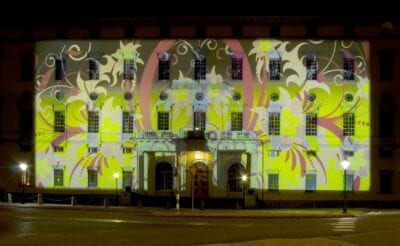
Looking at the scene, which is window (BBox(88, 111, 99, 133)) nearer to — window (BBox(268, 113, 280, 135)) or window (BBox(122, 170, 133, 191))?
window (BBox(122, 170, 133, 191))

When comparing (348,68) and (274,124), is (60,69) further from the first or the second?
(348,68)

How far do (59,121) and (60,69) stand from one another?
448cm

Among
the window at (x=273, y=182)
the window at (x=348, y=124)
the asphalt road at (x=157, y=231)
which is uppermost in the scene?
the window at (x=348, y=124)

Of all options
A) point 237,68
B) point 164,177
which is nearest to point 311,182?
point 237,68

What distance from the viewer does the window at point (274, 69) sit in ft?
220

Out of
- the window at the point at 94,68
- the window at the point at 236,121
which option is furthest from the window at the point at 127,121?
the window at the point at 236,121

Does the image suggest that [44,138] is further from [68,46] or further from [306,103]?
[306,103]

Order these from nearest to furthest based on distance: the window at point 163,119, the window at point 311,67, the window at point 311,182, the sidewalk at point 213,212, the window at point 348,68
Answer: the sidewalk at point 213,212 → the window at point 311,182 → the window at point 348,68 → the window at point 311,67 → the window at point 163,119

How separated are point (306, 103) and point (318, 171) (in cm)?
573

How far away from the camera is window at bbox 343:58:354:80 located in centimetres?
6644

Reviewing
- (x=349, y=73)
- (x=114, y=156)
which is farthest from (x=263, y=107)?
(x=114, y=156)

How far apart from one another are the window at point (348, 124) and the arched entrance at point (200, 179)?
12.0 meters

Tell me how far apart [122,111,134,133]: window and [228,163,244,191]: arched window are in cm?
915

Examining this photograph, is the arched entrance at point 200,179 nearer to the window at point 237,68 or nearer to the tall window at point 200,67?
the tall window at point 200,67
